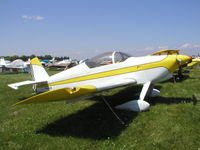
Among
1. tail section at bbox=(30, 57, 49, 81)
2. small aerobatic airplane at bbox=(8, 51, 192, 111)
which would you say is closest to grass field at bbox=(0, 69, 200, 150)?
small aerobatic airplane at bbox=(8, 51, 192, 111)

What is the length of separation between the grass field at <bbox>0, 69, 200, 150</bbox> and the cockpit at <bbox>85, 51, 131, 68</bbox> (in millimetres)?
1501

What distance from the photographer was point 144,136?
3.24 metres

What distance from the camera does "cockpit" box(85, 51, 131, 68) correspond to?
16.7 feet

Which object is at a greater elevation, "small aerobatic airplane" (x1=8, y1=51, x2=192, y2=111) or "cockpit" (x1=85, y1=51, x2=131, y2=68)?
"cockpit" (x1=85, y1=51, x2=131, y2=68)

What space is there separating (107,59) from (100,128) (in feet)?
7.70

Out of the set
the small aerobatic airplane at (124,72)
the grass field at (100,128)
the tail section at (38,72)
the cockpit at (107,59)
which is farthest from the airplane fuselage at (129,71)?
the tail section at (38,72)

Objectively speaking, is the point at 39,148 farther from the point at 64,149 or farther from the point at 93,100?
the point at 93,100

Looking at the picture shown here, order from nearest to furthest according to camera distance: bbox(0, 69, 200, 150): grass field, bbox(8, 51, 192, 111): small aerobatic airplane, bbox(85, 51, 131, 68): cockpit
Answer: bbox(0, 69, 200, 150): grass field, bbox(8, 51, 192, 111): small aerobatic airplane, bbox(85, 51, 131, 68): cockpit

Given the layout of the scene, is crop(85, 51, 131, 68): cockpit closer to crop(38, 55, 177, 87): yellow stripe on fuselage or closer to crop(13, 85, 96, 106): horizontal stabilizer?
crop(38, 55, 177, 87): yellow stripe on fuselage

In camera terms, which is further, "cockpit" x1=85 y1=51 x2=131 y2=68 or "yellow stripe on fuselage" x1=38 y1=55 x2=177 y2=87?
"cockpit" x1=85 y1=51 x2=131 y2=68

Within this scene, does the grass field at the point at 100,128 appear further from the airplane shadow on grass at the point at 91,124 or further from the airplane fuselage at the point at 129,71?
the airplane fuselage at the point at 129,71

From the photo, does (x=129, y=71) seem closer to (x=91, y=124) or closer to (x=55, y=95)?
(x=91, y=124)

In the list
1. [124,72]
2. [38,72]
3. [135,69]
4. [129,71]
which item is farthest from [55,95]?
[38,72]

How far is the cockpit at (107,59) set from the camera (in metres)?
5.08
